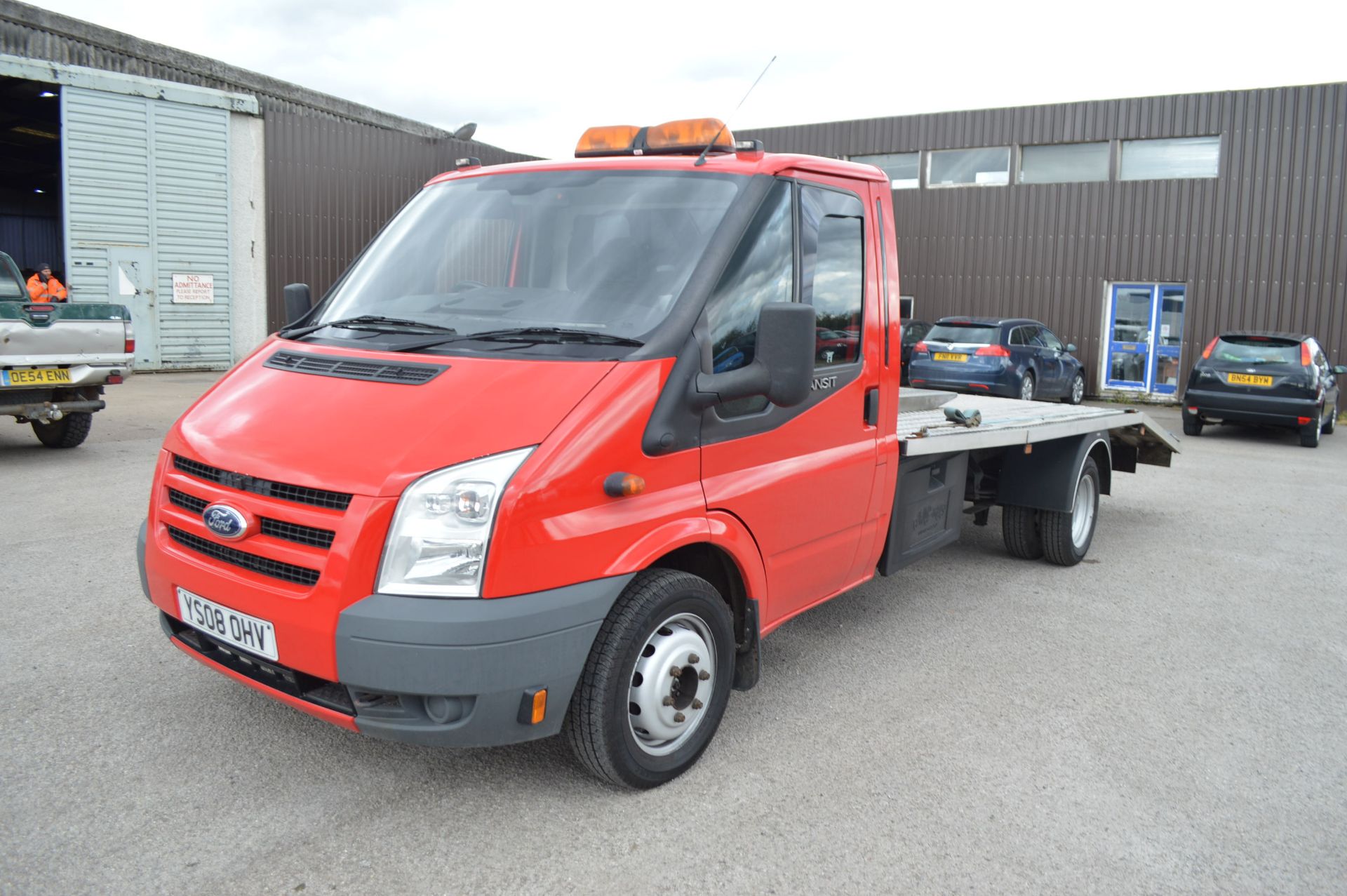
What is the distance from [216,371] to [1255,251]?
20.5 meters

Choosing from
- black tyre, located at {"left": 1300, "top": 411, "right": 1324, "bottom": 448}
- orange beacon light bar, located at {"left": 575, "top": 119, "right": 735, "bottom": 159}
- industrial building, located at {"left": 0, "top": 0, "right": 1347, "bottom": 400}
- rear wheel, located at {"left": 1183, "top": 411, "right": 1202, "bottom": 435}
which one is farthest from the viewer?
industrial building, located at {"left": 0, "top": 0, "right": 1347, "bottom": 400}

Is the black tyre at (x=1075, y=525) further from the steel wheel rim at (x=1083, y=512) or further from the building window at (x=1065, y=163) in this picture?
the building window at (x=1065, y=163)

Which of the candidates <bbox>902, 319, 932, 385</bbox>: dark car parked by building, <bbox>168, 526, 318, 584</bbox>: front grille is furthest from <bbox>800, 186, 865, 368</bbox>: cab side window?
<bbox>902, 319, 932, 385</bbox>: dark car parked by building

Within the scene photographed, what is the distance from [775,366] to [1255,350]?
13.6 m

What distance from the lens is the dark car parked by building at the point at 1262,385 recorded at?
→ 44.8 ft

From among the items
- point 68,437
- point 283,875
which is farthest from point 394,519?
point 68,437

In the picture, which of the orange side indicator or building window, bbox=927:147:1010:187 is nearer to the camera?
the orange side indicator

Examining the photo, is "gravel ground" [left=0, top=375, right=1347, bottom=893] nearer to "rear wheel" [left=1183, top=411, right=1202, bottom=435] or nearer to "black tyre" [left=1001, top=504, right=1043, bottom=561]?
"black tyre" [left=1001, top=504, right=1043, bottom=561]

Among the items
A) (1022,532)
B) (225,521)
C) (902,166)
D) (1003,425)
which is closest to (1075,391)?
(902,166)

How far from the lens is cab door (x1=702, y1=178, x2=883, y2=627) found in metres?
3.44

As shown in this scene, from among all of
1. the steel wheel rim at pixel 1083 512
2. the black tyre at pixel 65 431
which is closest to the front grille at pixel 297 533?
the steel wheel rim at pixel 1083 512

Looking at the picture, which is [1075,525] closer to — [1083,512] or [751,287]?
[1083,512]

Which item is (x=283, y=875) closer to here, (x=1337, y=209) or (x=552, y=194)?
(x=552, y=194)

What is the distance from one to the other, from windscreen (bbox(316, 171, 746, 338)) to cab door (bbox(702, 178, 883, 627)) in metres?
0.22
